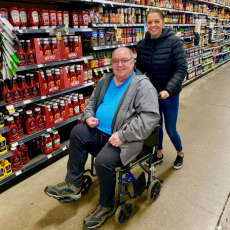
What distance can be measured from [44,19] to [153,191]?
2.19 metres

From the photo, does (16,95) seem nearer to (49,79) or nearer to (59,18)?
(49,79)

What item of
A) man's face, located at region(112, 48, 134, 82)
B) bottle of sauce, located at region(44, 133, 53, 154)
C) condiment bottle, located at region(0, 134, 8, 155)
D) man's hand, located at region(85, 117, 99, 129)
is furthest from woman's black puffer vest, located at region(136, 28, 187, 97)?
condiment bottle, located at region(0, 134, 8, 155)

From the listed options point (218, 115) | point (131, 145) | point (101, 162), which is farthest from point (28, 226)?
point (218, 115)

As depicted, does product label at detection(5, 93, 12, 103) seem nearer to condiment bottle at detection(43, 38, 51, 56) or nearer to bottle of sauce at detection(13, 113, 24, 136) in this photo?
bottle of sauce at detection(13, 113, 24, 136)

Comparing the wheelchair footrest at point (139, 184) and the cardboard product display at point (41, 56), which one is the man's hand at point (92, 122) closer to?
the wheelchair footrest at point (139, 184)

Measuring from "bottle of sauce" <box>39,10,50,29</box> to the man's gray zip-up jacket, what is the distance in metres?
1.33

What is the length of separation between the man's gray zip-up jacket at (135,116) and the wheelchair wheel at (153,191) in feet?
1.62

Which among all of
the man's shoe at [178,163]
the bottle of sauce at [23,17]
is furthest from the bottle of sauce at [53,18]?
the man's shoe at [178,163]

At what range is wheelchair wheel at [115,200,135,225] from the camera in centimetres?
175

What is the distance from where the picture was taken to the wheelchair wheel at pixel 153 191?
6.59 feet

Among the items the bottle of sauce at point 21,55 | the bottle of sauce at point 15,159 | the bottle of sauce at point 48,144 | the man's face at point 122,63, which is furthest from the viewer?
the bottle of sauce at point 48,144

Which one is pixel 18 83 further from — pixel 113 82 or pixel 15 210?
pixel 15 210

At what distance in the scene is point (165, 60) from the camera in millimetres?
2100

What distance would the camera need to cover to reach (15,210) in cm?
209
